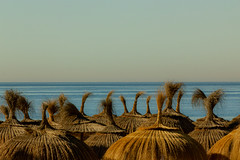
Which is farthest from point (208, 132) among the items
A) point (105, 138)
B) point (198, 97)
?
point (105, 138)

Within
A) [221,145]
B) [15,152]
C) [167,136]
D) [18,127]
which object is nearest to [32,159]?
[15,152]

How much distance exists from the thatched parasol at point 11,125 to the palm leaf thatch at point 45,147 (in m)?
4.11

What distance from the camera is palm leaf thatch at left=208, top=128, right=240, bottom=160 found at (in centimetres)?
1087

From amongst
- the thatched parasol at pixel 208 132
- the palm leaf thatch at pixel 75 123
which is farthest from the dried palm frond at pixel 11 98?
the thatched parasol at pixel 208 132

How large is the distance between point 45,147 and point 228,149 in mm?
4131

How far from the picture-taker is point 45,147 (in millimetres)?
10008

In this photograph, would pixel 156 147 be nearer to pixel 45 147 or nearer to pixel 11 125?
pixel 45 147

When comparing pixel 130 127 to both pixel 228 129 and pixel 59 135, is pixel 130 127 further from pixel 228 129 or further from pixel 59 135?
pixel 59 135

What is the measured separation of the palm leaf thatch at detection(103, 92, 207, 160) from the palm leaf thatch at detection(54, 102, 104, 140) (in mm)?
9498

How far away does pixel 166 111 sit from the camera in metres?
19.7

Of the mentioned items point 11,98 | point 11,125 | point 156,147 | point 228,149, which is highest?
point 11,98

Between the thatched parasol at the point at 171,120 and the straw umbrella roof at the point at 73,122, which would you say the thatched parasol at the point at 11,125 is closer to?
the straw umbrella roof at the point at 73,122

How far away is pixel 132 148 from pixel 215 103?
29.0ft

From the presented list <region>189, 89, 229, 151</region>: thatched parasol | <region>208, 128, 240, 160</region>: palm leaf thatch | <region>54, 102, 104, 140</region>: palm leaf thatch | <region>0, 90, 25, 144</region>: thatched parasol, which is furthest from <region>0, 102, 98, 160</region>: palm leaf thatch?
<region>54, 102, 104, 140</region>: palm leaf thatch
